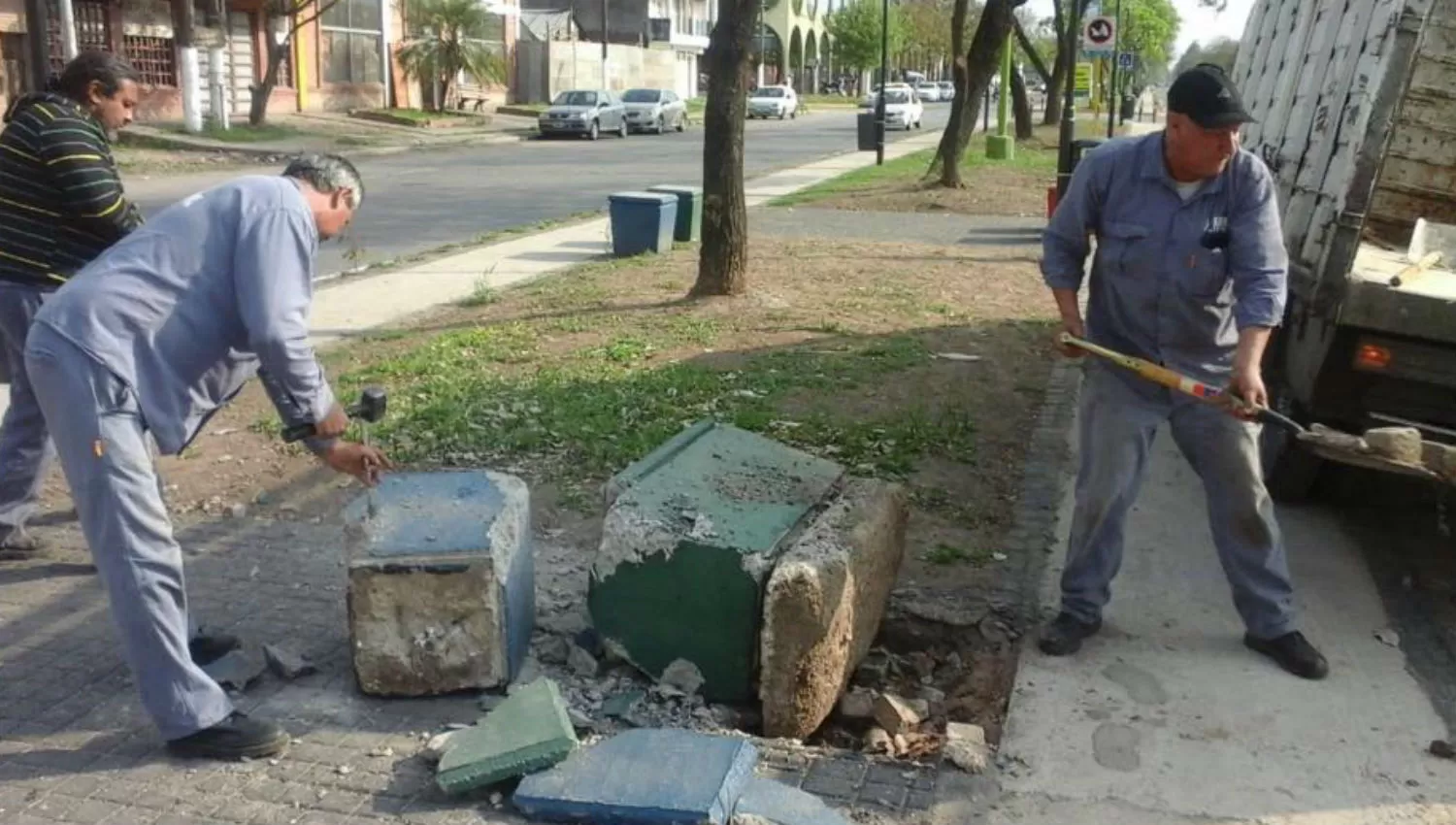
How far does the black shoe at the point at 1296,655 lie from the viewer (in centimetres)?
464

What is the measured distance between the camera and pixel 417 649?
4.31m

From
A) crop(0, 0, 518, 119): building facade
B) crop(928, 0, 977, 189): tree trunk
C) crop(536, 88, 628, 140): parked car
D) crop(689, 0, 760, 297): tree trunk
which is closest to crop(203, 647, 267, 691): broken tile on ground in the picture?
crop(689, 0, 760, 297): tree trunk

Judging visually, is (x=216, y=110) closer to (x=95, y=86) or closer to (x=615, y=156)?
(x=615, y=156)

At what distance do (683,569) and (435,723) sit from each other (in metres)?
0.84

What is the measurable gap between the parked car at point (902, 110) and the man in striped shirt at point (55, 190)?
4396 centimetres

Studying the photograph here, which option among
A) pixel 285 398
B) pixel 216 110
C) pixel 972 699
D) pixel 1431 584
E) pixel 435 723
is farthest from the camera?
pixel 216 110

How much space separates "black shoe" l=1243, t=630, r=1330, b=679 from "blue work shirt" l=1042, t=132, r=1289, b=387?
0.87 meters

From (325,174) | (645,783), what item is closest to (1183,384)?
(645,783)

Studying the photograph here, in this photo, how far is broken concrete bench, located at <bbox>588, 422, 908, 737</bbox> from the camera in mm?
4207

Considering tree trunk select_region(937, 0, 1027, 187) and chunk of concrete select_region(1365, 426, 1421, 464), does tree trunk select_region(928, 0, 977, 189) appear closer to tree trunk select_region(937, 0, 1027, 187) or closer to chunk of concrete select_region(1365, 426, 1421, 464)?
tree trunk select_region(937, 0, 1027, 187)

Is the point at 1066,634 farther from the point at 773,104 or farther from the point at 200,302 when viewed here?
the point at 773,104

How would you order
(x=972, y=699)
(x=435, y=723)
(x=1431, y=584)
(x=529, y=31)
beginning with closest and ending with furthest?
(x=435, y=723) → (x=972, y=699) → (x=1431, y=584) → (x=529, y=31)

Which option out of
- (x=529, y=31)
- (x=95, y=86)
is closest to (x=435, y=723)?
(x=95, y=86)

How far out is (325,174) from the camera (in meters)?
4.03
